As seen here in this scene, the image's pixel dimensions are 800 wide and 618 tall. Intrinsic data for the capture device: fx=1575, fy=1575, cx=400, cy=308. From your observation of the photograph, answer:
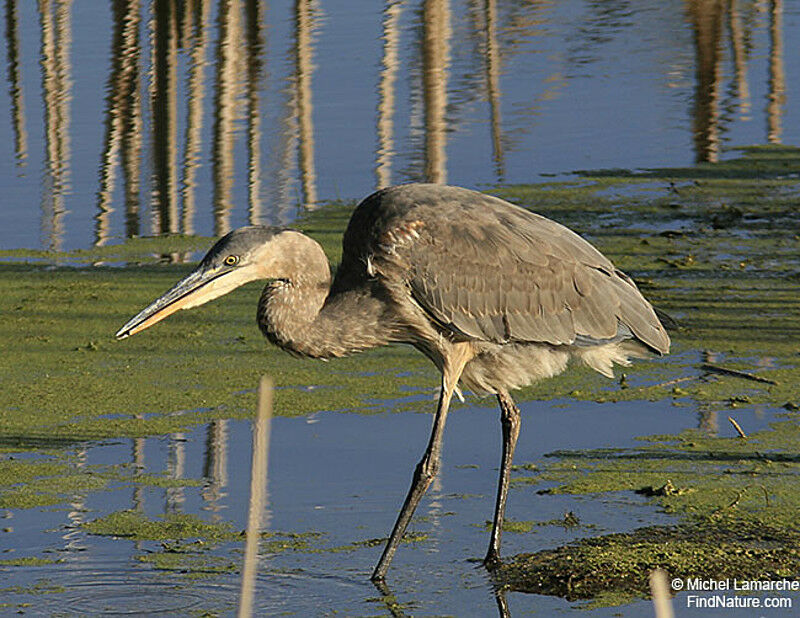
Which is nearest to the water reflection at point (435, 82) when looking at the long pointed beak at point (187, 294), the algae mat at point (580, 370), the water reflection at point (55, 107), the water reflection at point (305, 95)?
the water reflection at point (305, 95)

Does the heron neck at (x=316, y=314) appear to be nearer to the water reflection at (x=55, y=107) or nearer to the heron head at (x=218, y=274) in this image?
the heron head at (x=218, y=274)

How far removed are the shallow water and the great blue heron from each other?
0.21 m

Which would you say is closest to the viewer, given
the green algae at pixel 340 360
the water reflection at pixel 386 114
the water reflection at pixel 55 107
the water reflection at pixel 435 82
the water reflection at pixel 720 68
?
the green algae at pixel 340 360

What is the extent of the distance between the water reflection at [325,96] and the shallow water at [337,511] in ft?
13.1

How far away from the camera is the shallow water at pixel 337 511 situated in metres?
5.23

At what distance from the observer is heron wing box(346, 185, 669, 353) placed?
18.1 ft

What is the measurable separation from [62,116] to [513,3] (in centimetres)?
805

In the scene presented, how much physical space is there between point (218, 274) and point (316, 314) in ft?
1.47

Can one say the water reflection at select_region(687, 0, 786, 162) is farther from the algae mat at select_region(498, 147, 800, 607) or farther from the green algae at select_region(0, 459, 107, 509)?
the green algae at select_region(0, 459, 107, 509)

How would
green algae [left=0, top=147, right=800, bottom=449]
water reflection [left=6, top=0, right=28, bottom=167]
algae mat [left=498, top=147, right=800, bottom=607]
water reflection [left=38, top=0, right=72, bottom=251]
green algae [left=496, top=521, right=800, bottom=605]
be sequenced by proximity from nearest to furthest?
green algae [left=496, top=521, right=800, bottom=605], algae mat [left=498, top=147, right=800, bottom=607], green algae [left=0, top=147, right=800, bottom=449], water reflection [left=38, top=0, right=72, bottom=251], water reflection [left=6, top=0, right=28, bottom=167]

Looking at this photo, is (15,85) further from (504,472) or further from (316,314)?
(504,472)

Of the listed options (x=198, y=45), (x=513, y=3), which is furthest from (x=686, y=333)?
(x=513, y=3)

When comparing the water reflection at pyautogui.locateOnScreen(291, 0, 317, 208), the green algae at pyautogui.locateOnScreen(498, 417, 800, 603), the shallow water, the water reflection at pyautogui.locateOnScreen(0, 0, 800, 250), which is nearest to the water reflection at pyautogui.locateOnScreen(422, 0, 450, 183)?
the water reflection at pyautogui.locateOnScreen(0, 0, 800, 250)

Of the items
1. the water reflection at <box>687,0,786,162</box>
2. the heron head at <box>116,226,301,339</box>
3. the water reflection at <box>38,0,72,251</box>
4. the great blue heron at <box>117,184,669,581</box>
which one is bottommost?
the water reflection at <box>687,0,786,162</box>
